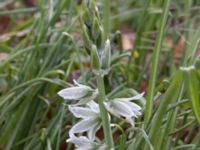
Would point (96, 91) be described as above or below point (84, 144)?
Result: above

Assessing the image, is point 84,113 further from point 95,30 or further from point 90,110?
point 95,30

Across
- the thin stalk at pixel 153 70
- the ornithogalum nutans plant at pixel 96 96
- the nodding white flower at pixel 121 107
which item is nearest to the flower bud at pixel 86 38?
the ornithogalum nutans plant at pixel 96 96

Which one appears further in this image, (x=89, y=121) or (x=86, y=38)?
(x=89, y=121)

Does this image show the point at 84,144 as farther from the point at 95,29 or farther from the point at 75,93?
the point at 95,29

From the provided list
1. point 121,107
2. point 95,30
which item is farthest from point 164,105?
point 95,30

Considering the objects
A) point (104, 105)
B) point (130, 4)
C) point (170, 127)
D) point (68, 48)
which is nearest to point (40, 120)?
point (68, 48)

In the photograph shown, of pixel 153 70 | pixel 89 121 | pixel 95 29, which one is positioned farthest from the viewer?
pixel 153 70

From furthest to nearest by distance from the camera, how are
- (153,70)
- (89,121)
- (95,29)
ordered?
(153,70) < (89,121) < (95,29)

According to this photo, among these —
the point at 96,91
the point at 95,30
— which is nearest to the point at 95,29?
the point at 95,30

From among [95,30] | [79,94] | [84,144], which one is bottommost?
[84,144]
